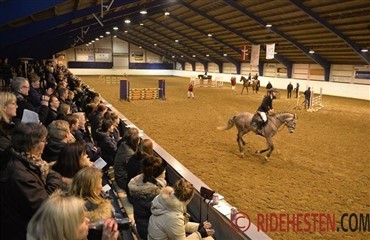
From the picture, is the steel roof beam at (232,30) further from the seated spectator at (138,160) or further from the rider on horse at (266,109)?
the seated spectator at (138,160)

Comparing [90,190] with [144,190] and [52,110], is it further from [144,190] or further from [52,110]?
[52,110]

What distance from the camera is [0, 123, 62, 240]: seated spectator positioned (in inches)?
91.1

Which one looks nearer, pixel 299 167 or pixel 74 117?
pixel 74 117

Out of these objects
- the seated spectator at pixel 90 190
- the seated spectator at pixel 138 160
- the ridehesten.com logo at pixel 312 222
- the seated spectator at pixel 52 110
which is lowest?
the ridehesten.com logo at pixel 312 222

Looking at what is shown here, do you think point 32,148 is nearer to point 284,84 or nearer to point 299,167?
point 299,167

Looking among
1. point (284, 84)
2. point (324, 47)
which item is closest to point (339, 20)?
point (324, 47)

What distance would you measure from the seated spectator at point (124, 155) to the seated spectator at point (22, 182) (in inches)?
92.2

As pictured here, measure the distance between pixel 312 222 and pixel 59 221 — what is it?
5171mm

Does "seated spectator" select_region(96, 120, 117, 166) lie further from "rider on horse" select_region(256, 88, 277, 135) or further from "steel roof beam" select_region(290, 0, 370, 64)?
"steel roof beam" select_region(290, 0, 370, 64)

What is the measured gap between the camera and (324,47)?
26.6 m

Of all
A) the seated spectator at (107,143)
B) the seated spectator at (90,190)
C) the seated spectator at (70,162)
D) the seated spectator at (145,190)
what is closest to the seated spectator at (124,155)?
the seated spectator at (107,143)

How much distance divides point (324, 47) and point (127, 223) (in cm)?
2800

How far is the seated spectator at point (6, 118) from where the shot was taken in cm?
345

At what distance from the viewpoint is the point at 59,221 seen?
1.81m
